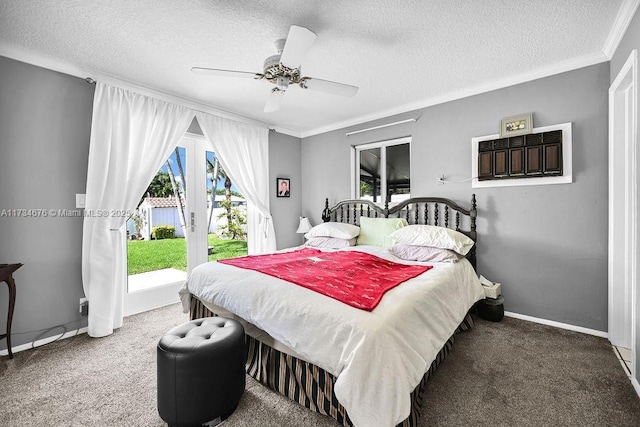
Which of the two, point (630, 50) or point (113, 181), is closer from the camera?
point (630, 50)

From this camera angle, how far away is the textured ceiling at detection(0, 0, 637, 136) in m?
1.88

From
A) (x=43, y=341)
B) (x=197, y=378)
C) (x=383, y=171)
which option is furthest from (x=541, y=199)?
(x=43, y=341)

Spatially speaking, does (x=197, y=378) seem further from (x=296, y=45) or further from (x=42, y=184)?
(x=42, y=184)

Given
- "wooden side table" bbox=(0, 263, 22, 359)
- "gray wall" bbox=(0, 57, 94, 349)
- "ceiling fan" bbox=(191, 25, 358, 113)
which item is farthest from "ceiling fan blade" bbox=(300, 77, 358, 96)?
"wooden side table" bbox=(0, 263, 22, 359)

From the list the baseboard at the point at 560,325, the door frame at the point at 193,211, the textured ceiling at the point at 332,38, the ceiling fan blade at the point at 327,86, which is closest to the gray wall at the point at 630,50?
the textured ceiling at the point at 332,38

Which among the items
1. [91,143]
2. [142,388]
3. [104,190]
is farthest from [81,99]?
[142,388]

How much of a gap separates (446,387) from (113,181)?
3.44m

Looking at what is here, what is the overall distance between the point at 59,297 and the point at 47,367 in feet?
2.34

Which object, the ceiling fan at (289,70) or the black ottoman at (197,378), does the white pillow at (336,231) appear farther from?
the black ottoman at (197,378)

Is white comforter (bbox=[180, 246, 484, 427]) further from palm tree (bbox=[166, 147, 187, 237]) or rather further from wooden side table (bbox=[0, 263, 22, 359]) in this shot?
palm tree (bbox=[166, 147, 187, 237])

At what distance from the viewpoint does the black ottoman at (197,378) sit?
145 centimetres

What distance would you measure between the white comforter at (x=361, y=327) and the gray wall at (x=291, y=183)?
94.7 inches

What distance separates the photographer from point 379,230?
3621mm

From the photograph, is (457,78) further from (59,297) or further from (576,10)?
(59,297)
